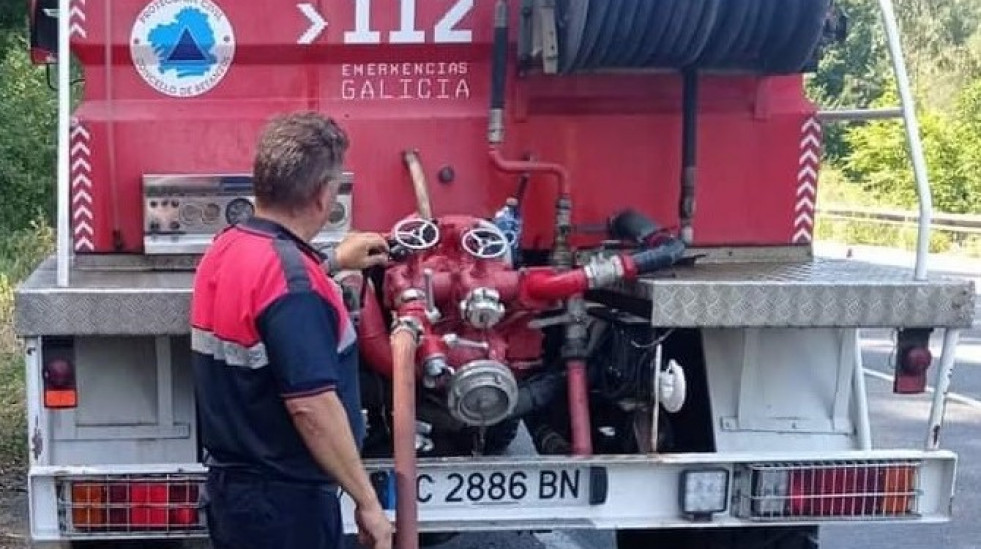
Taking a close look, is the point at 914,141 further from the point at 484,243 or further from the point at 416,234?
the point at 416,234

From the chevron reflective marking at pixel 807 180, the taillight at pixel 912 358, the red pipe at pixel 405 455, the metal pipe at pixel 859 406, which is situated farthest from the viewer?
the chevron reflective marking at pixel 807 180

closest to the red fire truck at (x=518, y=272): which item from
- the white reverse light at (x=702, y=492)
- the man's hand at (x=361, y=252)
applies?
the white reverse light at (x=702, y=492)

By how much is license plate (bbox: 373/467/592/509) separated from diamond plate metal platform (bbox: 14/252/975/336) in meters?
0.61

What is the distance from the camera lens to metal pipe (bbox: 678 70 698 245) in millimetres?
5047

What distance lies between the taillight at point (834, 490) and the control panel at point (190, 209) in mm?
1659

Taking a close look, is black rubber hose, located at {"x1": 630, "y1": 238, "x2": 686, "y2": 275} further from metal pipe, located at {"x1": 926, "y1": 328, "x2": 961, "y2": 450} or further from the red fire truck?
metal pipe, located at {"x1": 926, "y1": 328, "x2": 961, "y2": 450}

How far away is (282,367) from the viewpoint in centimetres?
341

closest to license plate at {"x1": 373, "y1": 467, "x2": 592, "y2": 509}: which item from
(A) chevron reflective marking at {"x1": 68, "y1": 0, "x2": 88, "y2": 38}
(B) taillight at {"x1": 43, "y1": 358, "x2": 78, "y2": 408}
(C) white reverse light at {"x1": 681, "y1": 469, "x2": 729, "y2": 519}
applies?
(C) white reverse light at {"x1": 681, "y1": 469, "x2": 729, "y2": 519}

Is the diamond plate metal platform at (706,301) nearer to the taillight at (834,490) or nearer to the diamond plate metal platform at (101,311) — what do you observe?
the diamond plate metal platform at (101,311)

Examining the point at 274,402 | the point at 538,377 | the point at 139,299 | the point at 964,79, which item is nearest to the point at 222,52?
the point at 139,299

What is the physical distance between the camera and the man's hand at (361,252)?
434cm

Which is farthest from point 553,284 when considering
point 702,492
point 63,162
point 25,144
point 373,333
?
point 25,144

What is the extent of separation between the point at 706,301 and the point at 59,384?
Answer: 1.96 meters

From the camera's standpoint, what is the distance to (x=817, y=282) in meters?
4.61
